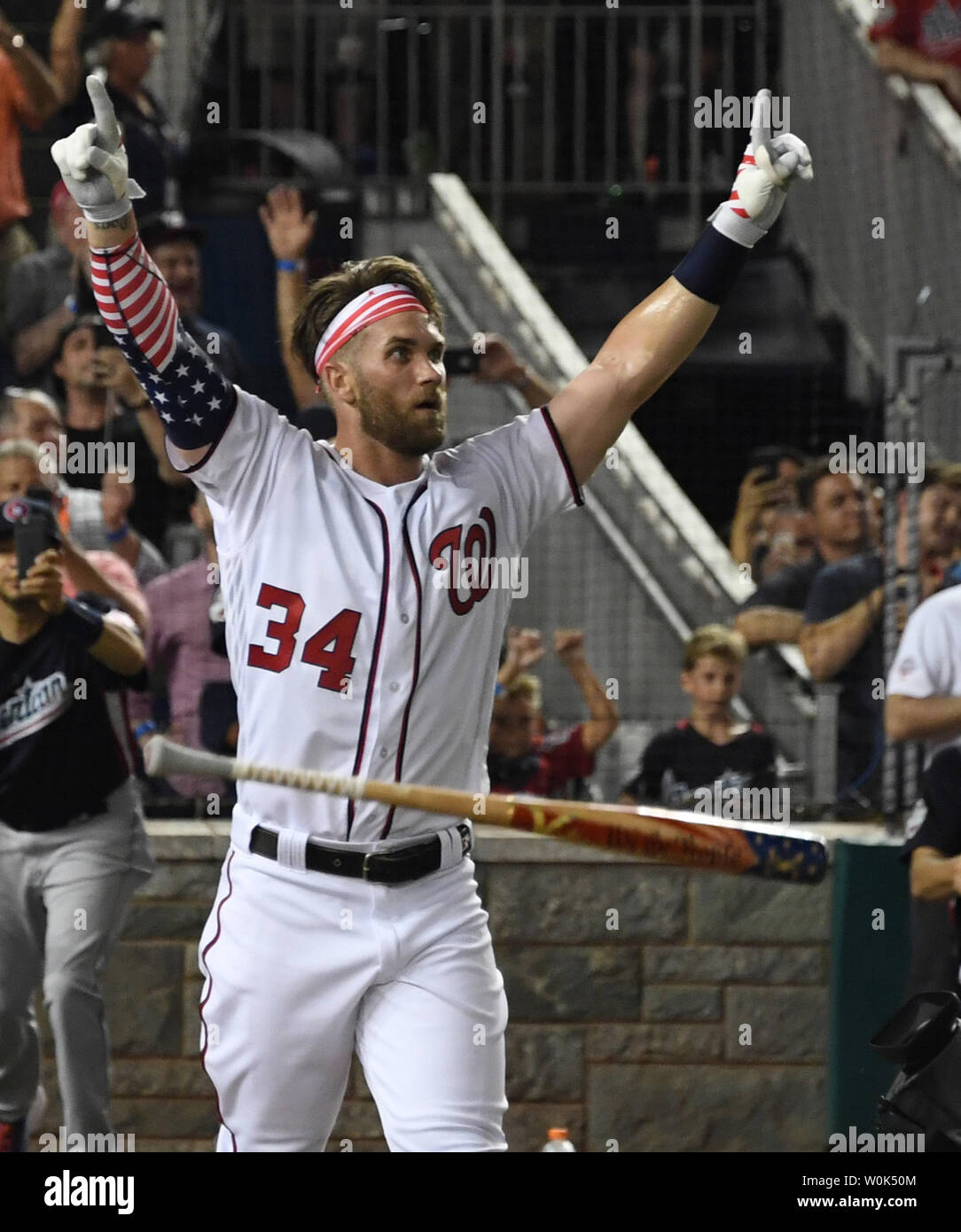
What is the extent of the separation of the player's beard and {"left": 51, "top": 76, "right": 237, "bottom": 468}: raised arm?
0.26 metres

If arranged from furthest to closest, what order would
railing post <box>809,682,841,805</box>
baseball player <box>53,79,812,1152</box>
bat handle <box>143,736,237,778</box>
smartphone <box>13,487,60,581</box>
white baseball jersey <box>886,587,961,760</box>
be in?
1. railing post <box>809,682,841,805</box>
2. white baseball jersey <box>886,587,961,760</box>
3. smartphone <box>13,487,60,581</box>
4. baseball player <box>53,79,812,1152</box>
5. bat handle <box>143,736,237,778</box>

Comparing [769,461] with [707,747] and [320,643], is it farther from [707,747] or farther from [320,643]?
[320,643]

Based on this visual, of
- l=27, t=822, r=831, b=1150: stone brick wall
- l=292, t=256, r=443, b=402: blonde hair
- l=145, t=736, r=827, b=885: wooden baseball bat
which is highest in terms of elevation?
l=292, t=256, r=443, b=402: blonde hair

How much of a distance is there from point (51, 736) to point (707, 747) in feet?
6.51

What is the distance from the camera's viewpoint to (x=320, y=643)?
12.6 ft

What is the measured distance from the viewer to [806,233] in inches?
382

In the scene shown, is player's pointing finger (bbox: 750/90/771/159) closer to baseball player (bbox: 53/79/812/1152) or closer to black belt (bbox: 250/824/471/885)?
baseball player (bbox: 53/79/812/1152)

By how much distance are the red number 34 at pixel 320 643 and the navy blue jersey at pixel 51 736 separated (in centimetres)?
206

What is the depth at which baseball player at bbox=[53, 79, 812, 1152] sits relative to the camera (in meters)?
3.77

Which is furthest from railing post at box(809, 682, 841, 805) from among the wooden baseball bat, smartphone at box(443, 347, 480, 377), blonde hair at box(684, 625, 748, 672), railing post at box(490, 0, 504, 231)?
railing post at box(490, 0, 504, 231)

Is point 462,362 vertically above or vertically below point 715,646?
above

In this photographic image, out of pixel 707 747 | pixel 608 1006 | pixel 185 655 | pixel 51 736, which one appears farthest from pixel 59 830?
pixel 707 747

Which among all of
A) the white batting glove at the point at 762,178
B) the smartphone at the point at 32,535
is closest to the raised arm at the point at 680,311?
the white batting glove at the point at 762,178

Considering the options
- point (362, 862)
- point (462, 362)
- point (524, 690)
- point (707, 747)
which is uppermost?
point (462, 362)
